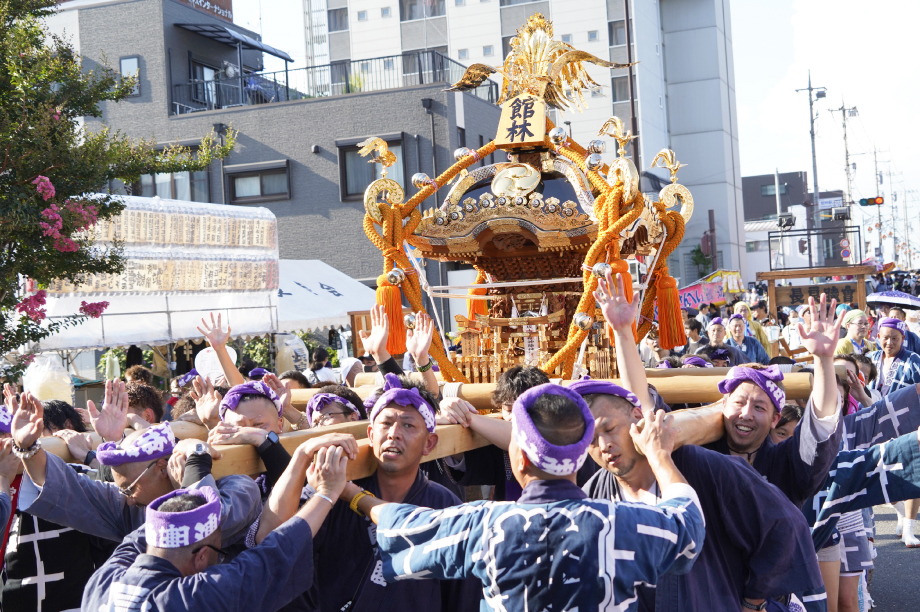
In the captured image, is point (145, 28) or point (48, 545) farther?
point (145, 28)

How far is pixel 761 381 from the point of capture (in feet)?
9.52

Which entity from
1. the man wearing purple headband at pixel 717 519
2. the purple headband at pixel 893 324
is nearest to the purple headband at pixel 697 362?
the purple headband at pixel 893 324

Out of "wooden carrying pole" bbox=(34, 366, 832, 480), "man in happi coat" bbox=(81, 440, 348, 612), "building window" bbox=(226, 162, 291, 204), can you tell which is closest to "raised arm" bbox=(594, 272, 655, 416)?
"wooden carrying pole" bbox=(34, 366, 832, 480)

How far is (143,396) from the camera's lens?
4.63 meters

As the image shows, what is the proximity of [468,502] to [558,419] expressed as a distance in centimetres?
79

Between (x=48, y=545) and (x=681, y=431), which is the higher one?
(x=681, y=431)

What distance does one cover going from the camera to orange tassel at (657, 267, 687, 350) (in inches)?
219

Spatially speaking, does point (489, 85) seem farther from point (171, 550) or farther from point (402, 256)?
point (171, 550)

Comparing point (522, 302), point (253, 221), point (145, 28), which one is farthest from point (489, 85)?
point (522, 302)

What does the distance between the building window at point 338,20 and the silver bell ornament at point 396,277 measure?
1051 inches

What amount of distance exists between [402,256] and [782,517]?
11.4 feet

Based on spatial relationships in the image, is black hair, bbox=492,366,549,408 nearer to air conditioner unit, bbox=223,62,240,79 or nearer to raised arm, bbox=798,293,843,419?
raised arm, bbox=798,293,843,419

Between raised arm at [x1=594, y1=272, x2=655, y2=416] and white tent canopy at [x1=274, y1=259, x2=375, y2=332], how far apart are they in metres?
9.59

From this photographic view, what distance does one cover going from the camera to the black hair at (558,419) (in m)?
2.04
